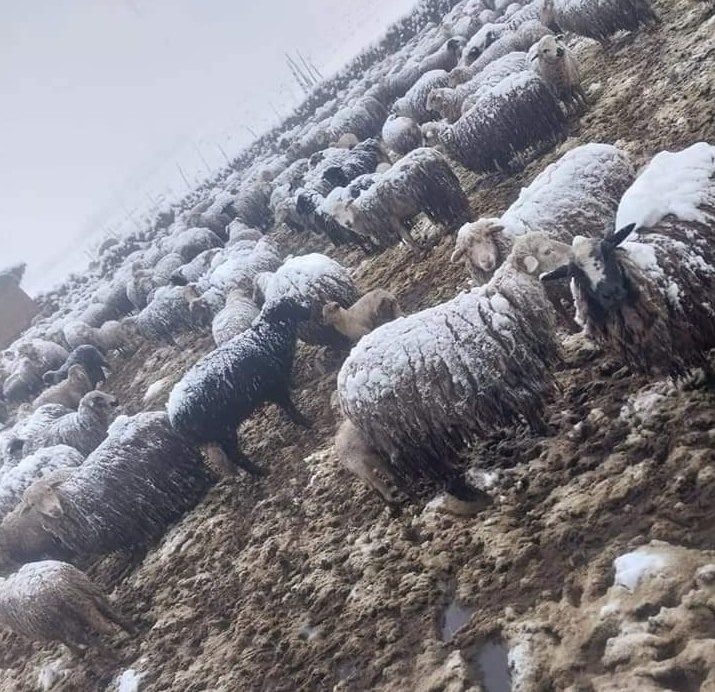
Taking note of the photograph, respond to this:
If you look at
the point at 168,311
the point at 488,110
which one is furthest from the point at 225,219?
the point at 488,110

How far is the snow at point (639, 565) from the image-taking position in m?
3.02

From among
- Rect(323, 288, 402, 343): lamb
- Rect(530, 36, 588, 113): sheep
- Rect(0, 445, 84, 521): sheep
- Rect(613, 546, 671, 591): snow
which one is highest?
Rect(530, 36, 588, 113): sheep

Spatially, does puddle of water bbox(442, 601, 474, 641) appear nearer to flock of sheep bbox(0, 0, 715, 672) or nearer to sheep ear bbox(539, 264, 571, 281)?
flock of sheep bbox(0, 0, 715, 672)

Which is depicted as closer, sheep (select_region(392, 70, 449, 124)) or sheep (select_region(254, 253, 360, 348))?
sheep (select_region(254, 253, 360, 348))

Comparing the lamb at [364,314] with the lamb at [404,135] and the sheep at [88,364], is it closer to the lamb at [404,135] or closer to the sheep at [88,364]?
the lamb at [404,135]

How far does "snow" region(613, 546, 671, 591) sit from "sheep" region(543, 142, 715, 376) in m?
1.12

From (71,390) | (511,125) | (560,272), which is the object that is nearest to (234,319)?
(511,125)

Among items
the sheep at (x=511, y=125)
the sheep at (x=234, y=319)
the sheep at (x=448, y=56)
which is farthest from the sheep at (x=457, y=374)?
the sheep at (x=448, y=56)

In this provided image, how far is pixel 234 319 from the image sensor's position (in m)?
8.90

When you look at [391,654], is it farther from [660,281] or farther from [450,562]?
[660,281]

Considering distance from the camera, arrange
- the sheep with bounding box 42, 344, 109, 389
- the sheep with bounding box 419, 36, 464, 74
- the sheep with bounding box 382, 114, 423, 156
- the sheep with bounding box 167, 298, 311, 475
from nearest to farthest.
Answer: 1. the sheep with bounding box 167, 298, 311, 475
2. the sheep with bounding box 382, 114, 423, 156
3. the sheep with bounding box 42, 344, 109, 389
4. the sheep with bounding box 419, 36, 464, 74

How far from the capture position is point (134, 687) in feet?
16.0

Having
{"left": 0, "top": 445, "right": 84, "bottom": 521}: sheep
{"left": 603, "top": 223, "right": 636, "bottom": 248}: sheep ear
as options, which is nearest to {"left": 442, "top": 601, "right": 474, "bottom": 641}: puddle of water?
{"left": 603, "top": 223, "right": 636, "bottom": 248}: sheep ear

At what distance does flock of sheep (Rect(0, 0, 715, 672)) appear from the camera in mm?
3934
